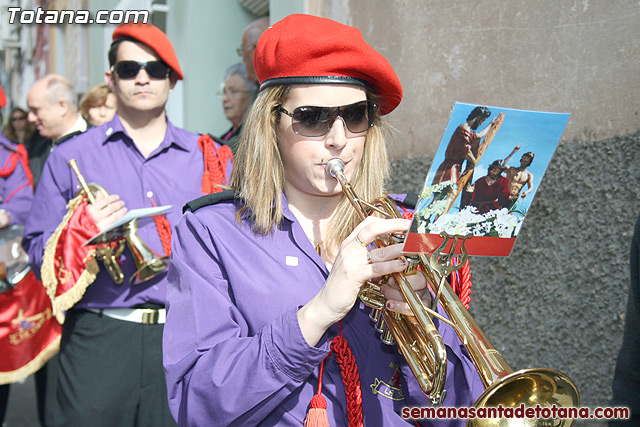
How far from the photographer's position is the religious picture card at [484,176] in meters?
1.58

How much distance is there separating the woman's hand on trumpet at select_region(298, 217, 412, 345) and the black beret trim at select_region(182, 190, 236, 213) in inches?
21.2

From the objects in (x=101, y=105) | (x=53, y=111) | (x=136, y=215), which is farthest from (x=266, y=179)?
(x=53, y=111)

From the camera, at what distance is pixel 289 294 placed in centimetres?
194

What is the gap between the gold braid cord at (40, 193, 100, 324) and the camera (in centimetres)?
327

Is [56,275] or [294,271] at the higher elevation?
[294,271]

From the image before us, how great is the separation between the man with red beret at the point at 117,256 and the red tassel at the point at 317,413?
1.66 metres

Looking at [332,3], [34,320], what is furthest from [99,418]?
[332,3]

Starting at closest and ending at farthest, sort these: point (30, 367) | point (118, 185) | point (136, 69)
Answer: point (118, 185), point (136, 69), point (30, 367)

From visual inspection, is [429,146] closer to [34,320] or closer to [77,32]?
[34,320]

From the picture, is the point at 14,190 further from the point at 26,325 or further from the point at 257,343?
the point at 257,343

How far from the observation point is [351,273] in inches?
68.1

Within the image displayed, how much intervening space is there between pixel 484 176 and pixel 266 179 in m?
0.74

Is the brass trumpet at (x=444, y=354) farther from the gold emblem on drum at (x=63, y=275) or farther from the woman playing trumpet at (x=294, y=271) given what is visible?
the gold emblem on drum at (x=63, y=275)

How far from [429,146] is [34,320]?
2.82 m
